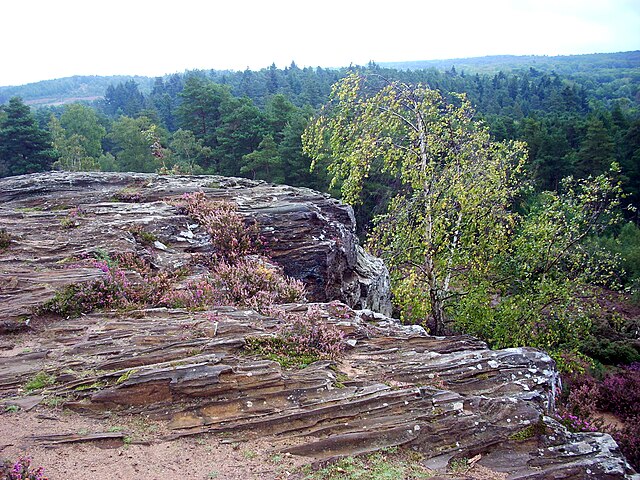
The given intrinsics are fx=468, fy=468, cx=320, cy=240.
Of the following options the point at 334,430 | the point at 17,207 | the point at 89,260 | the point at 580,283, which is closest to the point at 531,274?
the point at 580,283

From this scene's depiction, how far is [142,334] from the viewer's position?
860cm

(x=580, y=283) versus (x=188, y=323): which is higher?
(x=188, y=323)

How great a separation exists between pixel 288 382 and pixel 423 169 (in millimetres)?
7538

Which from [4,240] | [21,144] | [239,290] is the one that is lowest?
[239,290]

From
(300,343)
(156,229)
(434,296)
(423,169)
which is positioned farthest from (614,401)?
(156,229)

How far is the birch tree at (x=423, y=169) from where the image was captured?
12.7 m

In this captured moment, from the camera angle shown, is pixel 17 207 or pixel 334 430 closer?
pixel 334 430

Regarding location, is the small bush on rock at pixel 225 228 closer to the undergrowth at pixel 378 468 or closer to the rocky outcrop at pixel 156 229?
the rocky outcrop at pixel 156 229

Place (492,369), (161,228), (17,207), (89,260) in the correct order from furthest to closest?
(17,207) → (161,228) → (89,260) → (492,369)

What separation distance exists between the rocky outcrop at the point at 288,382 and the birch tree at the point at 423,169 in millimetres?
3189

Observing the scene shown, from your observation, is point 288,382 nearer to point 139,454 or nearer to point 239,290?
point 139,454

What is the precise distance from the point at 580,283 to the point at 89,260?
42.1ft

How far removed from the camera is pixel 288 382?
25.0 ft

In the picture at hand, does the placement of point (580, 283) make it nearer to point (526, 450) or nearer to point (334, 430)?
point (526, 450)
